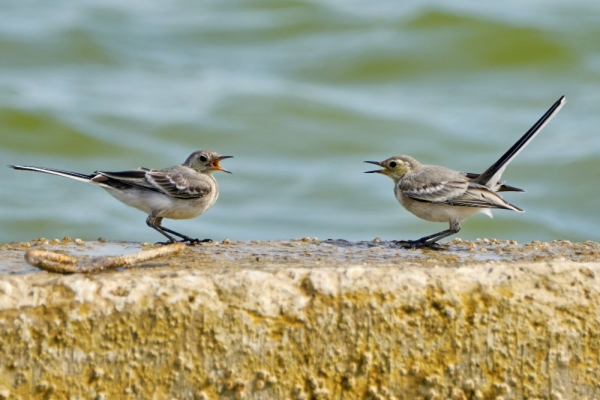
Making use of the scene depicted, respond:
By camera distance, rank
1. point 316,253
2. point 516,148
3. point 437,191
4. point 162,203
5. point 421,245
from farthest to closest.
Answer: point 162,203 → point 437,191 → point 516,148 → point 421,245 → point 316,253

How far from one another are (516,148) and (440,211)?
1.06m

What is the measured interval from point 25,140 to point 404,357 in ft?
67.4

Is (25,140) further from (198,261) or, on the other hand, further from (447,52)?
(198,261)

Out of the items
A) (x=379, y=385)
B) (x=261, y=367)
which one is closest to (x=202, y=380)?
(x=261, y=367)

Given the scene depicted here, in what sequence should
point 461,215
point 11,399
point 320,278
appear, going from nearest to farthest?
point 11,399, point 320,278, point 461,215

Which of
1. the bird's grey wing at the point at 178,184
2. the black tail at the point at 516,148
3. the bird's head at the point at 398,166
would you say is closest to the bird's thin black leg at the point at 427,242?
the black tail at the point at 516,148

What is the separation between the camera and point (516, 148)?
9688mm

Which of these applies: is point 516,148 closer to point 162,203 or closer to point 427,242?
point 427,242

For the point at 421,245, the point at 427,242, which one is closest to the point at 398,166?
the point at 427,242

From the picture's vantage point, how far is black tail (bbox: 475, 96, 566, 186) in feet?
31.3

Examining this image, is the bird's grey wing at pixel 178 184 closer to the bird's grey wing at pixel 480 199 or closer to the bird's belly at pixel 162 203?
the bird's belly at pixel 162 203

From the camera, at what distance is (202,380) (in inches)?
236

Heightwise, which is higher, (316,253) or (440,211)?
(440,211)

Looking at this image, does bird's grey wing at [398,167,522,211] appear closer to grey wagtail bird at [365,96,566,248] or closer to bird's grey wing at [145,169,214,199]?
grey wagtail bird at [365,96,566,248]
